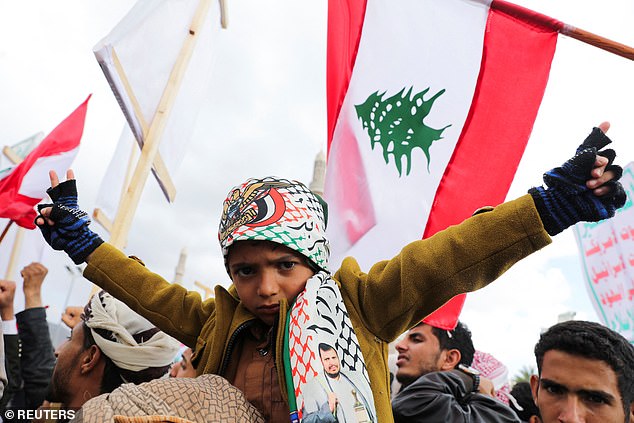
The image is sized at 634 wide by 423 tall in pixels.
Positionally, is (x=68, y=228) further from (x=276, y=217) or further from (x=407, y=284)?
(x=407, y=284)

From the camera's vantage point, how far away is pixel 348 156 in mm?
2984

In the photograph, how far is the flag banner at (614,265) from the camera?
502cm

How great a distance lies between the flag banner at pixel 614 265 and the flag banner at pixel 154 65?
14.1 ft

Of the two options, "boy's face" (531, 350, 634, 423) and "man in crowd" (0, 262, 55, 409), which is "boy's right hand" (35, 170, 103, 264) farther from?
"boy's face" (531, 350, 634, 423)

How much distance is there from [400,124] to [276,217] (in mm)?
1433

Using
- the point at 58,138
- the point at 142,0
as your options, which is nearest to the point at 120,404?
the point at 142,0

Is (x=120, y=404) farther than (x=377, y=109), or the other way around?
(x=377, y=109)

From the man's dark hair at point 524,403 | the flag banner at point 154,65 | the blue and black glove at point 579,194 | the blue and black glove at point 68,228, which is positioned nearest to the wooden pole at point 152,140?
the flag banner at point 154,65

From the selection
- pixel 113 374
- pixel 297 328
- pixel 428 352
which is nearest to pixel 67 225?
pixel 113 374

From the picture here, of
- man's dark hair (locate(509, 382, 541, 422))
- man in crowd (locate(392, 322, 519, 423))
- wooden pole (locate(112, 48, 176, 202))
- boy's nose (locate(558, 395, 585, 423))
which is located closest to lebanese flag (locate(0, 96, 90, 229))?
wooden pole (locate(112, 48, 176, 202))

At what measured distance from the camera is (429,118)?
2.86 metres

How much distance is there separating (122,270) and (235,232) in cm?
75

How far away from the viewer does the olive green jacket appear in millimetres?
1428

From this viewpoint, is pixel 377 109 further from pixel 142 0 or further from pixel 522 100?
pixel 142 0
